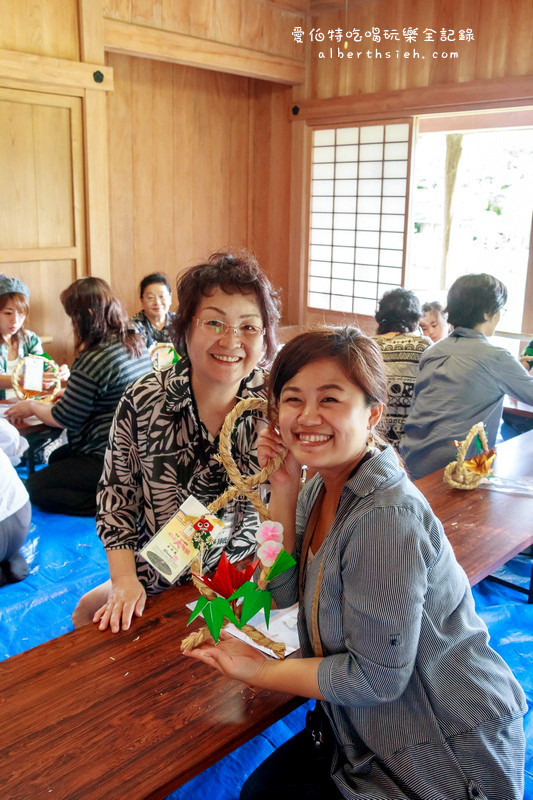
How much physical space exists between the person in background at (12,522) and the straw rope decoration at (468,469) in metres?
1.70

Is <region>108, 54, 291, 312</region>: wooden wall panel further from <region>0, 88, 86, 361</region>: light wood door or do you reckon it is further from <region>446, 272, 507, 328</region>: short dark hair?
<region>446, 272, 507, 328</region>: short dark hair

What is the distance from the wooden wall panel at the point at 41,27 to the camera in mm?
4316

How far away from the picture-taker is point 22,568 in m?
3.00

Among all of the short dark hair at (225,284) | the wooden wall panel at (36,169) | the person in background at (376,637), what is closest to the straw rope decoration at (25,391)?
the wooden wall panel at (36,169)

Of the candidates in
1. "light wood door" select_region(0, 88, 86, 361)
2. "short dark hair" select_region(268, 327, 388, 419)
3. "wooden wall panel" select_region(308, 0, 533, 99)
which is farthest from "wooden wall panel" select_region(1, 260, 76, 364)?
"short dark hair" select_region(268, 327, 388, 419)

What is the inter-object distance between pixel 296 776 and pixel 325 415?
0.72m

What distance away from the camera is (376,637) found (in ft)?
3.62

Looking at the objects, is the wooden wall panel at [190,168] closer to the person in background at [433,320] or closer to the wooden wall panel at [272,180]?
the wooden wall panel at [272,180]

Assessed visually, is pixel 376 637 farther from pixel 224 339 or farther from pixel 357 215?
pixel 357 215

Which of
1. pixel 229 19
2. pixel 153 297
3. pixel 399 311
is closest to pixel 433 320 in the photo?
pixel 399 311

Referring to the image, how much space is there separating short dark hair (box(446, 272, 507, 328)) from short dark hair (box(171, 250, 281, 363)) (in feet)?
4.71

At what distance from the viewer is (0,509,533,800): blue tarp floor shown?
2035 millimetres

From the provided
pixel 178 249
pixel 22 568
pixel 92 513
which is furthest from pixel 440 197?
pixel 22 568

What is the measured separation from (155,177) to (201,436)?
4.76 m
